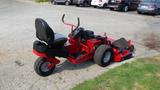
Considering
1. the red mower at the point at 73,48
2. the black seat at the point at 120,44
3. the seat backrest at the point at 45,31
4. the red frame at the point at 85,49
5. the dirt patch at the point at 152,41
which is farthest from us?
the dirt patch at the point at 152,41

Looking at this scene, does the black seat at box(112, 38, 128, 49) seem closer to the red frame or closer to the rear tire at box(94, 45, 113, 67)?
the red frame

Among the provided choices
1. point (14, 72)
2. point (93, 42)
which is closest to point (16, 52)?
A: point (14, 72)

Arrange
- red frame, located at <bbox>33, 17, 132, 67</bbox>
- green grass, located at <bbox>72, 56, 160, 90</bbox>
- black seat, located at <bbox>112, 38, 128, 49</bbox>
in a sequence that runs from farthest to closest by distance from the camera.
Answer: black seat, located at <bbox>112, 38, 128, 49</bbox>, red frame, located at <bbox>33, 17, 132, 67</bbox>, green grass, located at <bbox>72, 56, 160, 90</bbox>

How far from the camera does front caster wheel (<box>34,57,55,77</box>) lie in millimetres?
7945

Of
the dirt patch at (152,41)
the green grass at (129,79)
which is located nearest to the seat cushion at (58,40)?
the green grass at (129,79)

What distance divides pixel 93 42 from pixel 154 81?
7.74 feet

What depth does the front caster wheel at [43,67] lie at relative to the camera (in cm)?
794

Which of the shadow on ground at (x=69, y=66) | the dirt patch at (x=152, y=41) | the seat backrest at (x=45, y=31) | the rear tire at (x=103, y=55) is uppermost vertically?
the seat backrest at (x=45, y=31)

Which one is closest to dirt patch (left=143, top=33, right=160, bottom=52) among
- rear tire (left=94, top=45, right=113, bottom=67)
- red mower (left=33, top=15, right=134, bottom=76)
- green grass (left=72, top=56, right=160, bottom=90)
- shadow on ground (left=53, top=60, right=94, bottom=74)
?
red mower (left=33, top=15, right=134, bottom=76)

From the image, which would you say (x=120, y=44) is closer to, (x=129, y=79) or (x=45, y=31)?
(x=129, y=79)

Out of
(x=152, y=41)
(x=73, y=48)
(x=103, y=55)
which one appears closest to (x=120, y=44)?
(x=103, y=55)

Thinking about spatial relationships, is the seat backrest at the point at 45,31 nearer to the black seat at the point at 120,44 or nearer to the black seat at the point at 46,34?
the black seat at the point at 46,34

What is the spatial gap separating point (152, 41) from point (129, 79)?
5.65m

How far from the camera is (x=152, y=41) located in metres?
12.6
